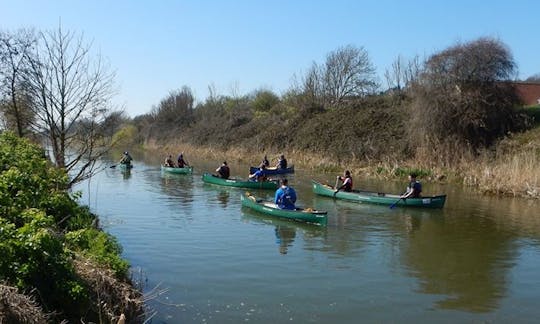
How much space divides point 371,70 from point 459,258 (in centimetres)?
3848

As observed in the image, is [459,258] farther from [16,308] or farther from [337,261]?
[16,308]

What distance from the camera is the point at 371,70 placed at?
165 feet

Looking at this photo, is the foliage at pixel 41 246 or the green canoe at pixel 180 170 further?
the green canoe at pixel 180 170

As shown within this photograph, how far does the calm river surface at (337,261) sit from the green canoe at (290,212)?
0.85 ft

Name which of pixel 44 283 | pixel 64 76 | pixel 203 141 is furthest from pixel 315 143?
pixel 44 283

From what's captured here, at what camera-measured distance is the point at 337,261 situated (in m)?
13.0

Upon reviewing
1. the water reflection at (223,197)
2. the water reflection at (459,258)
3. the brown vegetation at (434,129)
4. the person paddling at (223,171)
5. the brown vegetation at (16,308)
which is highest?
the brown vegetation at (434,129)

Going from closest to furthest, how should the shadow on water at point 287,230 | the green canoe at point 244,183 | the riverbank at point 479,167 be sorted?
the shadow on water at point 287,230 → the riverbank at point 479,167 → the green canoe at point 244,183

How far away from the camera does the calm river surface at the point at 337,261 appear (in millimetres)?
9633

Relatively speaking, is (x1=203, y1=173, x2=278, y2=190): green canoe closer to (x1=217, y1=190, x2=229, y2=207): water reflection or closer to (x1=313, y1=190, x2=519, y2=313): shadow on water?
(x1=217, y1=190, x2=229, y2=207): water reflection

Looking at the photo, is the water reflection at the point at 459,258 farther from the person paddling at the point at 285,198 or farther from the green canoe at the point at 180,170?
the green canoe at the point at 180,170

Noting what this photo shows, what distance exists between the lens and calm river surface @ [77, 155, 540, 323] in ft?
31.6

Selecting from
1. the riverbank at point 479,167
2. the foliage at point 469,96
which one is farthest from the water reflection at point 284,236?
the foliage at point 469,96

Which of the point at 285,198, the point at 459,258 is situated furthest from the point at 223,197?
the point at 459,258
